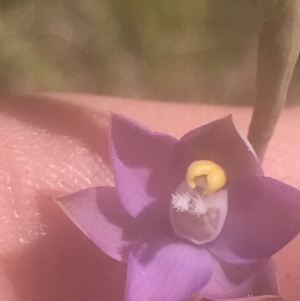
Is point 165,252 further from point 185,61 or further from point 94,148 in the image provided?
point 185,61

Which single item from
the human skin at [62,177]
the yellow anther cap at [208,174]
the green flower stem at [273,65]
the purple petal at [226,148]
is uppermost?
the green flower stem at [273,65]

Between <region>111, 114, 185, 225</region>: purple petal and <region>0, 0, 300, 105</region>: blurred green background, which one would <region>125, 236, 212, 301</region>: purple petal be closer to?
<region>111, 114, 185, 225</region>: purple petal

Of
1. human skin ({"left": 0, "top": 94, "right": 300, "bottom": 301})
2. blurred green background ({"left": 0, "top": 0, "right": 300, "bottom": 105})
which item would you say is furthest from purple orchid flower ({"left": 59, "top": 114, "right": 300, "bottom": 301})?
blurred green background ({"left": 0, "top": 0, "right": 300, "bottom": 105})

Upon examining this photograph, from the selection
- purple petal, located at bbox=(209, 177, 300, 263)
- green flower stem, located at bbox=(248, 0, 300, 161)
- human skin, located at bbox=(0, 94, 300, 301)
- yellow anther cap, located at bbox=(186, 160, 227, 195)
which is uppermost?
green flower stem, located at bbox=(248, 0, 300, 161)

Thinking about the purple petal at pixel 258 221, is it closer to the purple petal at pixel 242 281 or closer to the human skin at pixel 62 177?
the purple petal at pixel 242 281

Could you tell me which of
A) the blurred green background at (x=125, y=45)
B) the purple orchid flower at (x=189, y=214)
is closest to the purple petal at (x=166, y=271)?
the purple orchid flower at (x=189, y=214)

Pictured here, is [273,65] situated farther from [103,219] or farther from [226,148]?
[103,219]

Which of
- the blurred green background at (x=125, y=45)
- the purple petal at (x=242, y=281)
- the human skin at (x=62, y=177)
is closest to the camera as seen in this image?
the purple petal at (x=242, y=281)
